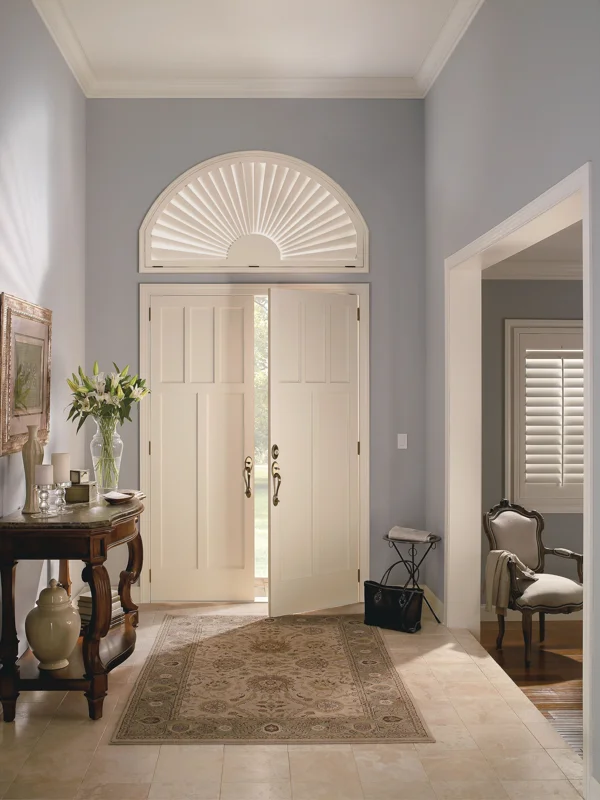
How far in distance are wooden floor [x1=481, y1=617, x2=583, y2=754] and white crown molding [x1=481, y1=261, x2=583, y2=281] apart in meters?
2.71

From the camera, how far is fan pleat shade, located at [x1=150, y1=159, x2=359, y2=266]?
5016mm

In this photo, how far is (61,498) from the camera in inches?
138

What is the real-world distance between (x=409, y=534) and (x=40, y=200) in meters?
2.89

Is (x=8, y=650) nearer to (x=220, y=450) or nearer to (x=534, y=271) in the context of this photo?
(x=220, y=450)

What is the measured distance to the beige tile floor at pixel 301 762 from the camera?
263 centimetres

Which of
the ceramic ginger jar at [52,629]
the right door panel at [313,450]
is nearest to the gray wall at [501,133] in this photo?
the right door panel at [313,450]

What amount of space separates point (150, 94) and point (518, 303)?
10.7 ft

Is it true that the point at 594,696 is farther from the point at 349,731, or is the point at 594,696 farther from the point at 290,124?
the point at 290,124

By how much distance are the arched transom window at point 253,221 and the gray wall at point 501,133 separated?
62cm

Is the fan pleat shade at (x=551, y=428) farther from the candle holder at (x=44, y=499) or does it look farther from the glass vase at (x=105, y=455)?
the candle holder at (x=44, y=499)

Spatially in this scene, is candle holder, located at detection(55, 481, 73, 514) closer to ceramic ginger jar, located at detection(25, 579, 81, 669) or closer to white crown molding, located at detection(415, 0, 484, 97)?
ceramic ginger jar, located at detection(25, 579, 81, 669)

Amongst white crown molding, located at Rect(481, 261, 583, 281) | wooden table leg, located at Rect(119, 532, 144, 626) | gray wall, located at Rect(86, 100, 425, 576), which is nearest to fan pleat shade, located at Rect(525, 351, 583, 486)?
white crown molding, located at Rect(481, 261, 583, 281)

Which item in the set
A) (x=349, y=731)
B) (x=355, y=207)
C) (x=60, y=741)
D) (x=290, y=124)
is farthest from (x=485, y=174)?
(x=60, y=741)

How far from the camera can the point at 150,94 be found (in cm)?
496
